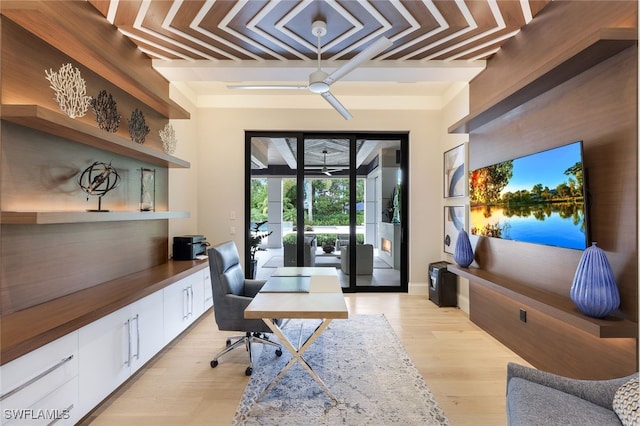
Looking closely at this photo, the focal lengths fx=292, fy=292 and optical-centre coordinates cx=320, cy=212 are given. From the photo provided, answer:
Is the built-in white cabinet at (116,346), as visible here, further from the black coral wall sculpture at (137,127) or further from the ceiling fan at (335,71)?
the ceiling fan at (335,71)

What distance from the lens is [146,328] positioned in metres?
2.44

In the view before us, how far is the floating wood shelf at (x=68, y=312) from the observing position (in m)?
1.45

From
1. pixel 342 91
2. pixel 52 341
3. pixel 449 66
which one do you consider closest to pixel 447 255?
pixel 449 66

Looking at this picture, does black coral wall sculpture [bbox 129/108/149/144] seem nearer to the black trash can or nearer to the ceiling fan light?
the ceiling fan light

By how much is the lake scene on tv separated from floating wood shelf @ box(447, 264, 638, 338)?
16.1 inches

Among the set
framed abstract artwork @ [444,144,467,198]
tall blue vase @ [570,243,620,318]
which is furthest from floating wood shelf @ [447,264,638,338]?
framed abstract artwork @ [444,144,467,198]

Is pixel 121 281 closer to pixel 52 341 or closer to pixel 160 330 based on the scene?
pixel 160 330

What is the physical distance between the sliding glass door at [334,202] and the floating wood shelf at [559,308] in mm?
2097

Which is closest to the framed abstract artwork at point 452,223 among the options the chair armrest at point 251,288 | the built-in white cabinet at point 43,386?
the chair armrest at point 251,288

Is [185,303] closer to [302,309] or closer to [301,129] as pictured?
[302,309]

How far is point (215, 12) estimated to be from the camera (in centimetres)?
248

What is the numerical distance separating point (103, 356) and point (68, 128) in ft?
5.03

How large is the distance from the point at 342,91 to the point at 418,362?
3782mm

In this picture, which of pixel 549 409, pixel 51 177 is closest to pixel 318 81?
pixel 51 177
